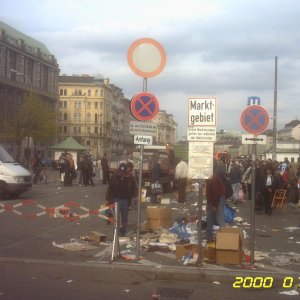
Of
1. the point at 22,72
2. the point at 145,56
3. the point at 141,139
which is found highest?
the point at 22,72

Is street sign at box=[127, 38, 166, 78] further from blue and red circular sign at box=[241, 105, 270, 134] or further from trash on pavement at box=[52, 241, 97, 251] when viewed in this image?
trash on pavement at box=[52, 241, 97, 251]

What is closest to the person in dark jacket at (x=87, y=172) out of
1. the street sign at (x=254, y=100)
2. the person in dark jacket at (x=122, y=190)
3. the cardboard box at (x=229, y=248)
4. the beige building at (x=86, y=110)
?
the person in dark jacket at (x=122, y=190)

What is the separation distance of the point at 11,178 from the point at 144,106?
12.7m

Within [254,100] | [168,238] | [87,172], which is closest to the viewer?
[254,100]

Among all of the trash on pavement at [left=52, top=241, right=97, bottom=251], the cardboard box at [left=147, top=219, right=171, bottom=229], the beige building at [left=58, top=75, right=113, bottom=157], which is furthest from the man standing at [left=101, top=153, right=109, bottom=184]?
the beige building at [left=58, top=75, right=113, bottom=157]

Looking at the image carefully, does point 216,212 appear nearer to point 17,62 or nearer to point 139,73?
point 139,73

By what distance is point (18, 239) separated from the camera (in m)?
12.5

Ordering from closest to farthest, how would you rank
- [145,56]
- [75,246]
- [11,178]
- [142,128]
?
1. [145,56]
2. [142,128]
3. [75,246]
4. [11,178]

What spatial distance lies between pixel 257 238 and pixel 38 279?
630cm

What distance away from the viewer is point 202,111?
→ 32.9 ft

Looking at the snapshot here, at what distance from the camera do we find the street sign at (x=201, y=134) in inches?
393

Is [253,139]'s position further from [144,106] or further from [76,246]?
[76,246]

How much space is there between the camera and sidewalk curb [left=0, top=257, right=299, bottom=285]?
900 centimetres

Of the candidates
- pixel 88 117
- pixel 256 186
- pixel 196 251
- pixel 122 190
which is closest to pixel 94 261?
pixel 196 251
